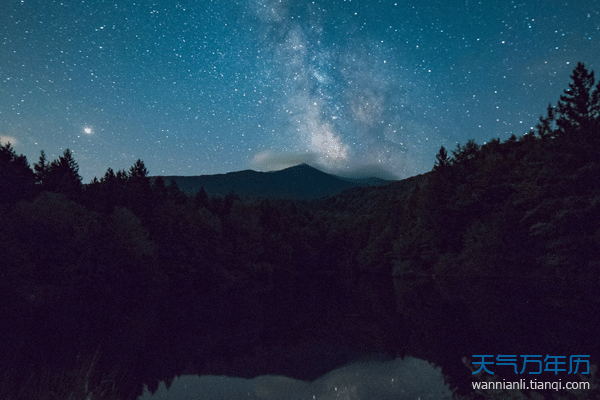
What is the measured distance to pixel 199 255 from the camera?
2462 inches

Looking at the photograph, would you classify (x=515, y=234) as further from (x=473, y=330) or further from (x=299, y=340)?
(x=299, y=340)

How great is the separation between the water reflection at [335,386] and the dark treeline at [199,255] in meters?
1.50

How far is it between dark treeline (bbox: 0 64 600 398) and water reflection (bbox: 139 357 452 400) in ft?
4.94

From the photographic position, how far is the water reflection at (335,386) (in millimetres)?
10523

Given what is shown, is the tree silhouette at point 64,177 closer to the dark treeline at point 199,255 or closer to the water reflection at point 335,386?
the dark treeline at point 199,255

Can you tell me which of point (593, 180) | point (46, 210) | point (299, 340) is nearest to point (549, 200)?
point (593, 180)

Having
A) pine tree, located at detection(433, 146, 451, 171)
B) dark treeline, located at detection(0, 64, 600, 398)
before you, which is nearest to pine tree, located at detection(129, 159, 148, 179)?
dark treeline, located at detection(0, 64, 600, 398)

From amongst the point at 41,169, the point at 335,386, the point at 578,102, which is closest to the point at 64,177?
the point at 41,169

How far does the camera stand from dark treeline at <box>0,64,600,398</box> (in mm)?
16297

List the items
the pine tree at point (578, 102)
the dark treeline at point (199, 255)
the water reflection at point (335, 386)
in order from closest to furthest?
the water reflection at point (335, 386)
the dark treeline at point (199, 255)
the pine tree at point (578, 102)

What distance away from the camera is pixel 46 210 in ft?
120

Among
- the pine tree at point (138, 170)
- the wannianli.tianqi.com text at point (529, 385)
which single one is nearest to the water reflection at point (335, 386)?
the wannianli.tianqi.com text at point (529, 385)

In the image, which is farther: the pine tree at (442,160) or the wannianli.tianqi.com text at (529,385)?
the pine tree at (442,160)

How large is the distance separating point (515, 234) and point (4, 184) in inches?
2233
